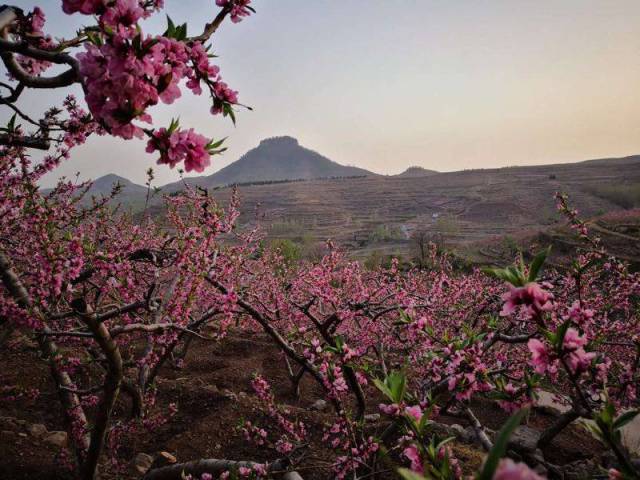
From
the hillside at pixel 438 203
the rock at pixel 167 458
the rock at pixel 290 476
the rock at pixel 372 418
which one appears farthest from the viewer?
the hillside at pixel 438 203

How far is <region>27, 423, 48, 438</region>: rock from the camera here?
4.47 m

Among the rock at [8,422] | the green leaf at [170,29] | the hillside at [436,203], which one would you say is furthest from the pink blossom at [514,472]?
the hillside at [436,203]

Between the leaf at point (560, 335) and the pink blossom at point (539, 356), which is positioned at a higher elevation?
the leaf at point (560, 335)

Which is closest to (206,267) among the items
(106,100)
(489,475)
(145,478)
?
(145,478)

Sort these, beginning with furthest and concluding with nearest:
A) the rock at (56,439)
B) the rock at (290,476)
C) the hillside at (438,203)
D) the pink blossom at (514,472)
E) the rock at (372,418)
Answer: the hillside at (438,203) < the rock at (372,418) < the rock at (56,439) < the rock at (290,476) < the pink blossom at (514,472)

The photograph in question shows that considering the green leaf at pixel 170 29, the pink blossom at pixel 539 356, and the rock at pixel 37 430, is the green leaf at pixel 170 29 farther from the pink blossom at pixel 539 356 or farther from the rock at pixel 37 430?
the rock at pixel 37 430

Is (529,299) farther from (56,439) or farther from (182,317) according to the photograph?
(56,439)

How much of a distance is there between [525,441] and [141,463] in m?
5.46

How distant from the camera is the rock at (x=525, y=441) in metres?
5.10

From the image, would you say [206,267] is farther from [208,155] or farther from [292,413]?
[292,413]

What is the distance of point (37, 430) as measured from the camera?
4547 mm

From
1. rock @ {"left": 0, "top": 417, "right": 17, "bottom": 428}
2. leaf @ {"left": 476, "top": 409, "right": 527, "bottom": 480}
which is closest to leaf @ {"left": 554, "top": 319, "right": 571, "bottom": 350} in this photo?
leaf @ {"left": 476, "top": 409, "right": 527, "bottom": 480}

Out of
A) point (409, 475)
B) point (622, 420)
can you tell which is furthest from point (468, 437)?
point (409, 475)

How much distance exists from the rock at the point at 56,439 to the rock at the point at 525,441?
20.5ft
